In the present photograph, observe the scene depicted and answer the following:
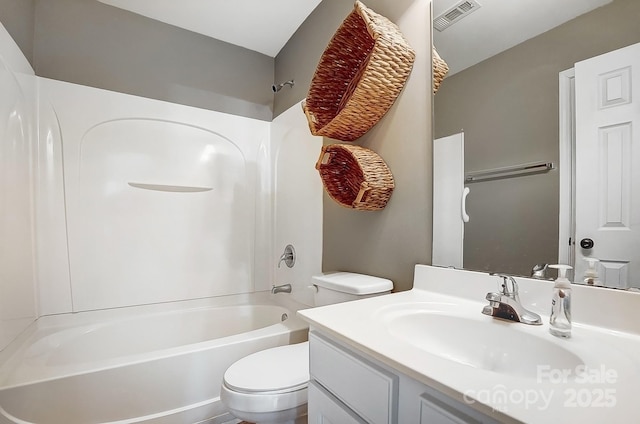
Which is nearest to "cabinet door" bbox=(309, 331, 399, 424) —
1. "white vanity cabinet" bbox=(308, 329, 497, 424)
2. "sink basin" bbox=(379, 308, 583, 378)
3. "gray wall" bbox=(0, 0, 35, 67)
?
"white vanity cabinet" bbox=(308, 329, 497, 424)

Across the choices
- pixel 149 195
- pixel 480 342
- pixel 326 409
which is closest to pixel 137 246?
pixel 149 195

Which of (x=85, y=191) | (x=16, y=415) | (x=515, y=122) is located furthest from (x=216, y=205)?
(x=515, y=122)

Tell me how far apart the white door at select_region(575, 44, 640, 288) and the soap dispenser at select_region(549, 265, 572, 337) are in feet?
0.42

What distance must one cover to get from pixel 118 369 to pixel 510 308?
5.05ft

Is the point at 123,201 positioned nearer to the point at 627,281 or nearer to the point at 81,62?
the point at 81,62

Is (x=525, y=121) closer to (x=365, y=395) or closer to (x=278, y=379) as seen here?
(x=365, y=395)

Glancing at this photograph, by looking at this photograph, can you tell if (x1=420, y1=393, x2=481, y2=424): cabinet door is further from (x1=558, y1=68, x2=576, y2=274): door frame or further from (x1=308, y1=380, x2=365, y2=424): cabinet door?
(x1=558, y1=68, x2=576, y2=274): door frame

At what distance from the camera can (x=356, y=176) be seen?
1421 millimetres

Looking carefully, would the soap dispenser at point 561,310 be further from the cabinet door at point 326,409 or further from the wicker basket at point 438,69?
the wicker basket at point 438,69

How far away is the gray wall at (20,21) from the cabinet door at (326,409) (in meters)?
2.16

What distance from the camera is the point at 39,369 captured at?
4.05 feet

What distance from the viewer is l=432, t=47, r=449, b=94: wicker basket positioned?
1.14 metres

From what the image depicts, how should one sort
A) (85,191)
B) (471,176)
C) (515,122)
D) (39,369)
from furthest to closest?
(85,191)
(39,369)
(471,176)
(515,122)

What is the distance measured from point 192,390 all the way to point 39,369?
64cm
